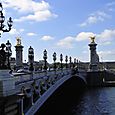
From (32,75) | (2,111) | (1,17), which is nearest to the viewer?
(2,111)

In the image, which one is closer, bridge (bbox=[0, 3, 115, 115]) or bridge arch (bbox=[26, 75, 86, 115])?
bridge (bbox=[0, 3, 115, 115])

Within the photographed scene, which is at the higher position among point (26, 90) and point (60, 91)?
point (26, 90)

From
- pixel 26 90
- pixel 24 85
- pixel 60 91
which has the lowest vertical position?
pixel 60 91

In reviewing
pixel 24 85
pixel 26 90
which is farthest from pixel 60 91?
pixel 24 85

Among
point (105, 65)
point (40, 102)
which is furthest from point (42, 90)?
point (105, 65)

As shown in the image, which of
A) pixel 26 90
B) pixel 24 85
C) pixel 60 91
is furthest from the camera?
pixel 60 91

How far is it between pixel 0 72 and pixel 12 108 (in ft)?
5.54

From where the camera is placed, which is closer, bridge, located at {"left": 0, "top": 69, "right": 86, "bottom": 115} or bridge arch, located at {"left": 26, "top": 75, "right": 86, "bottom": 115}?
bridge, located at {"left": 0, "top": 69, "right": 86, "bottom": 115}

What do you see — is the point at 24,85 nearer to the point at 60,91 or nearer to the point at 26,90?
Result: the point at 26,90

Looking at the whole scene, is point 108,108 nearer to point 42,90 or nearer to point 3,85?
point 42,90

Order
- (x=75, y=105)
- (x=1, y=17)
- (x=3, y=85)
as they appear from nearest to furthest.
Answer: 1. (x=3, y=85)
2. (x=1, y=17)
3. (x=75, y=105)

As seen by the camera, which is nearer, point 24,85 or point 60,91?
point 24,85

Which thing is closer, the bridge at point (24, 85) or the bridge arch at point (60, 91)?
the bridge at point (24, 85)

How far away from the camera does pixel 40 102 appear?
108ft
